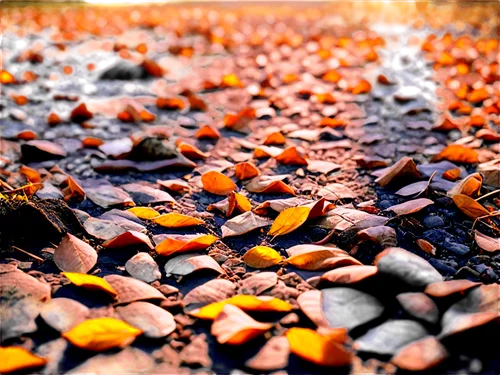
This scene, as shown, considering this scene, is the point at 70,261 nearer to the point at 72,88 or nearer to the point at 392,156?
the point at 392,156

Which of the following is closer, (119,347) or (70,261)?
(119,347)

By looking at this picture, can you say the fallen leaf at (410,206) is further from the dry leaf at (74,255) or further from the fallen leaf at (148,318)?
the dry leaf at (74,255)

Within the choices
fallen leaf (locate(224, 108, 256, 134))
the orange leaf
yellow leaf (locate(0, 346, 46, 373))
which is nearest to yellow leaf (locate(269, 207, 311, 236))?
yellow leaf (locate(0, 346, 46, 373))

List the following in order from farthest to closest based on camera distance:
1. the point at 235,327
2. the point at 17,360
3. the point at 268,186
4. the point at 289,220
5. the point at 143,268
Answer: the point at 268,186
the point at 289,220
the point at 143,268
the point at 235,327
the point at 17,360

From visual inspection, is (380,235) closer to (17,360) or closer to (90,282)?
(90,282)

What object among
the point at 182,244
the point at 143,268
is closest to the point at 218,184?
the point at 182,244

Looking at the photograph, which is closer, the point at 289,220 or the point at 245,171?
the point at 289,220

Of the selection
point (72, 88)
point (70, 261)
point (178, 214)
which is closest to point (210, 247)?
point (178, 214)
